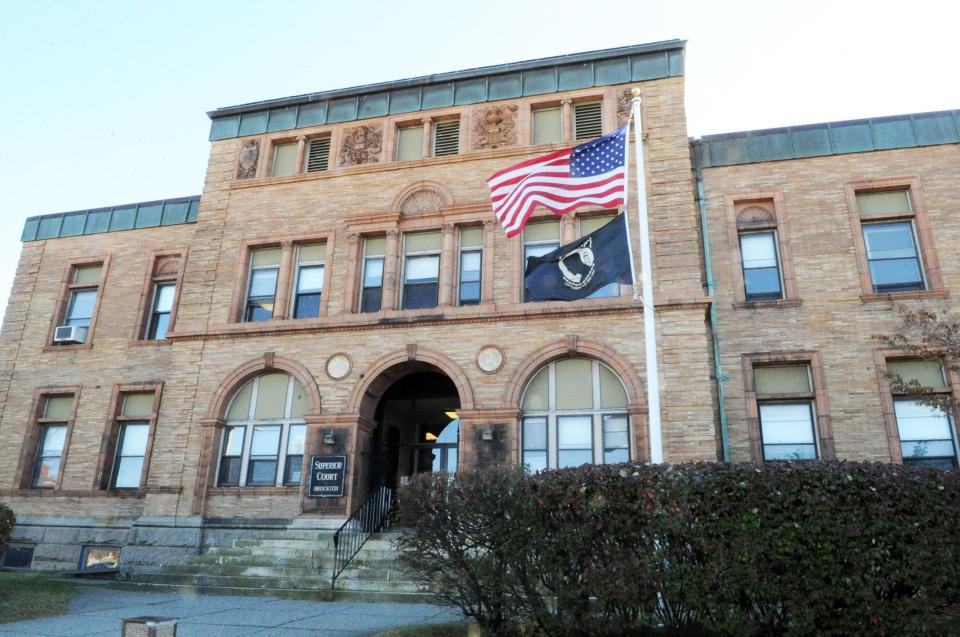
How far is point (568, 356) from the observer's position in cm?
1639

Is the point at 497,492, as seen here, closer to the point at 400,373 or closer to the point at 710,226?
the point at 400,373

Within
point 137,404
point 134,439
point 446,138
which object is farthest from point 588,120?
point 134,439

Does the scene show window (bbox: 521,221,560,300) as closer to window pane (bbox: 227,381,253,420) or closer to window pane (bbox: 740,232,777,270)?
window pane (bbox: 740,232,777,270)

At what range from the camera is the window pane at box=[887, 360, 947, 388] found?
15938mm

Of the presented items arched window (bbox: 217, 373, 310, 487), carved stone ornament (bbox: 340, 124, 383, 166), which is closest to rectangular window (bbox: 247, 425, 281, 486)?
arched window (bbox: 217, 373, 310, 487)

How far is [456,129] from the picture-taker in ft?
63.9

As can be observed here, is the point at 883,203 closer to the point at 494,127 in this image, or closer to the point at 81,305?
the point at 494,127

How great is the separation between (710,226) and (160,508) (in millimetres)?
15127

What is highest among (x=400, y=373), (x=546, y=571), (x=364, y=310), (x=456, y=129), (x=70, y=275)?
(x=456, y=129)

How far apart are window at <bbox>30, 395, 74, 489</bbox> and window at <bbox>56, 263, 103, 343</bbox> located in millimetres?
2492

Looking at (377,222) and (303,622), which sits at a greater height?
(377,222)

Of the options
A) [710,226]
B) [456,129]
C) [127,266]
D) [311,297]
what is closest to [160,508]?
[311,297]

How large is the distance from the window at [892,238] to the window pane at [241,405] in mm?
14945

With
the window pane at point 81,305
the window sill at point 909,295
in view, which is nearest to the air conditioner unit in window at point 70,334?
the window pane at point 81,305
